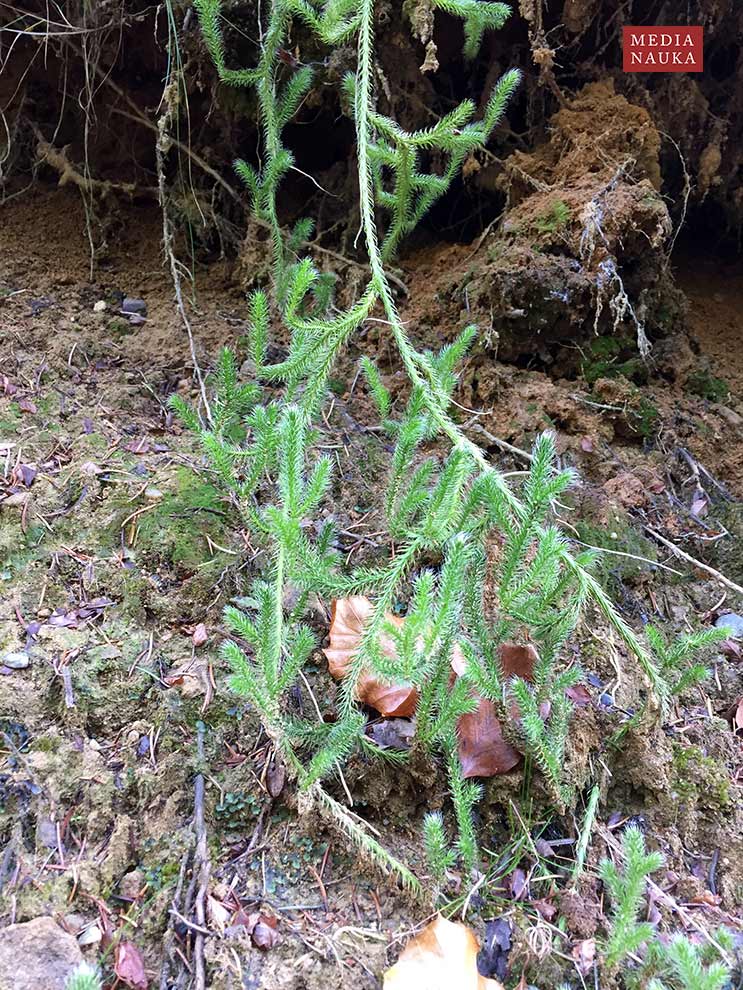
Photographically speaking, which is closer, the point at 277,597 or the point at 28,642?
the point at 277,597

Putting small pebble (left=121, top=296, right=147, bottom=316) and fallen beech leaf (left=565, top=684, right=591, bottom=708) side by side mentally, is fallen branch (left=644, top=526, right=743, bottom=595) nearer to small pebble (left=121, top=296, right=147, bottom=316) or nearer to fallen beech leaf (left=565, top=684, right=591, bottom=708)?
fallen beech leaf (left=565, top=684, right=591, bottom=708)

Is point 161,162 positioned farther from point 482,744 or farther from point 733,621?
point 733,621

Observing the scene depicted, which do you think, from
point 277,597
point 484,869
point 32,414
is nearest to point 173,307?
point 32,414

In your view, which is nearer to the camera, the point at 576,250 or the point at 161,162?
the point at 576,250

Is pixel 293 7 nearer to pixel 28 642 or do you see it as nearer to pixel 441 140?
pixel 441 140

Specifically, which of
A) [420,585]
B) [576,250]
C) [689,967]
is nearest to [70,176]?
[576,250]

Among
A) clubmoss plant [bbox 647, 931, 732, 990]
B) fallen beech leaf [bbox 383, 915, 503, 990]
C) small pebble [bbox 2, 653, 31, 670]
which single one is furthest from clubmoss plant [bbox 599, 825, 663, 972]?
small pebble [bbox 2, 653, 31, 670]
